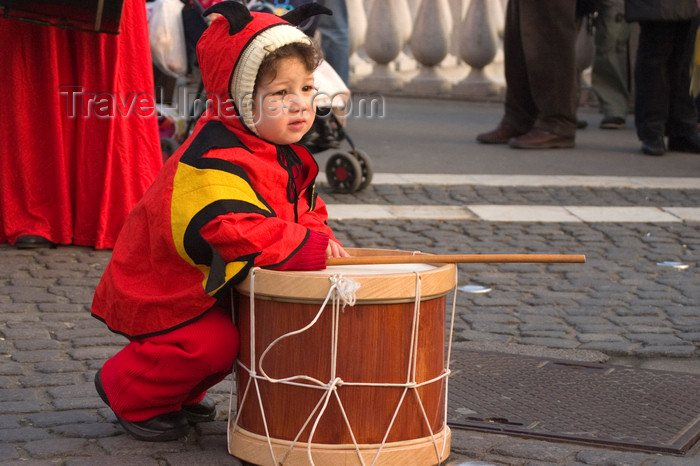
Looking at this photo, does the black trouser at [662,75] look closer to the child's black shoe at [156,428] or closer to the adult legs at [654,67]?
the adult legs at [654,67]

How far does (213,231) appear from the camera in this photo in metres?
2.69

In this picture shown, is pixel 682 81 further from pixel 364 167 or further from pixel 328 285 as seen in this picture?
pixel 328 285

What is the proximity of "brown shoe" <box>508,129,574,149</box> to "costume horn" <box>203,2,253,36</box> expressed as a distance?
6.15 metres

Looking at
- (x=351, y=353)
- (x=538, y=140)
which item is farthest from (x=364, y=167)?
(x=351, y=353)

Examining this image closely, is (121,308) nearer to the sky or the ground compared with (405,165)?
nearer to the sky

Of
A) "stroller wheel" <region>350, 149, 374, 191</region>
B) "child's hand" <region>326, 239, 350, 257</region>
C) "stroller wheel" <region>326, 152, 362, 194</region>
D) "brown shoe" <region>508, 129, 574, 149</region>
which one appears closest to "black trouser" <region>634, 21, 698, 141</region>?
"brown shoe" <region>508, 129, 574, 149</region>

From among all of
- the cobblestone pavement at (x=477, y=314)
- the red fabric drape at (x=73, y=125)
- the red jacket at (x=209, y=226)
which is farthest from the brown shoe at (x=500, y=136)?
the red jacket at (x=209, y=226)

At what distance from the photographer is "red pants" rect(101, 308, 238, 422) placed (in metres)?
2.82

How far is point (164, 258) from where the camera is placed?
285 cm

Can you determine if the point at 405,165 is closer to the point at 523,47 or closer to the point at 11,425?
the point at 523,47

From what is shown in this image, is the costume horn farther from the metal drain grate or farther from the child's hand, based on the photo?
the metal drain grate

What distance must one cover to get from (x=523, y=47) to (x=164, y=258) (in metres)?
6.03

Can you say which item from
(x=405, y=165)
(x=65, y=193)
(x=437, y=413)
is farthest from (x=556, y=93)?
(x=437, y=413)

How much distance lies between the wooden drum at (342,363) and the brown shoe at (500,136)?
6.54 m
